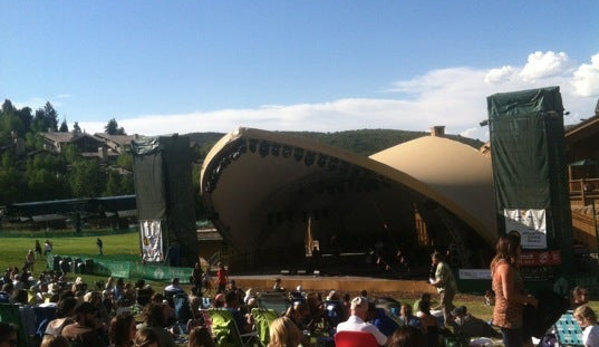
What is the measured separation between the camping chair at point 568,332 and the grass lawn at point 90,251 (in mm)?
5362

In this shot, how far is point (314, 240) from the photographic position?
31.5 metres

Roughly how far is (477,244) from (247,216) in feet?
30.0

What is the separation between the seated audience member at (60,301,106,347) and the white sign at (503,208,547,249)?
46.8 feet

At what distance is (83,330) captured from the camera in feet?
20.3

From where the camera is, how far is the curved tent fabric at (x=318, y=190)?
22234 mm

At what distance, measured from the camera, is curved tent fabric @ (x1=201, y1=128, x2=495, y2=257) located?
22234 millimetres

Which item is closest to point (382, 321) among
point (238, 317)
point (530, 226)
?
point (238, 317)

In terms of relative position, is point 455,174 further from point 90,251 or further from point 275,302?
point 90,251

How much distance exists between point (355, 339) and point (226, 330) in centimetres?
364

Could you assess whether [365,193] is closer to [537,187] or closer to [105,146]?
Result: [537,187]

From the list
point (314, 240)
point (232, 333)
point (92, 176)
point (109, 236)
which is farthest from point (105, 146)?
point (232, 333)

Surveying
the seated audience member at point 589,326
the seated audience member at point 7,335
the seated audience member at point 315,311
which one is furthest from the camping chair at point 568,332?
the seated audience member at point 7,335

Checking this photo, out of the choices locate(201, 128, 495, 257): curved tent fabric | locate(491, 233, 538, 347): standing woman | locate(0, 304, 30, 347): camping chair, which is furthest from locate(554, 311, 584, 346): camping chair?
locate(201, 128, 495, 257): curved tent fabric

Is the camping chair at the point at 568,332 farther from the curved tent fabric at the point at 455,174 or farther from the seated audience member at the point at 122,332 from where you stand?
the curved tent fabric at the point at 455,174
